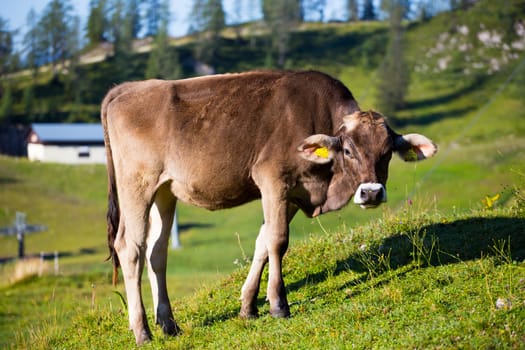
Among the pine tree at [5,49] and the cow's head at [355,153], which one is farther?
the pine tree at [5,49]

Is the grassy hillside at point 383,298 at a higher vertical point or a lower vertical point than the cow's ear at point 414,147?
lower

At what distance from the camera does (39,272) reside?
3195cm

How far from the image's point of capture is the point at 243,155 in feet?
32.3

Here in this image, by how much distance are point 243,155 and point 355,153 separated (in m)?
1.44

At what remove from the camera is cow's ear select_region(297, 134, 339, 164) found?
9.31m

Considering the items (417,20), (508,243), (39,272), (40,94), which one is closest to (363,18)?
(417,20)

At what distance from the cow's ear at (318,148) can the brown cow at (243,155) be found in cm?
1

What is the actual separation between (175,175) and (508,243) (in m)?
4.55

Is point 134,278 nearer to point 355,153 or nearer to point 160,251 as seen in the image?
point 160,251

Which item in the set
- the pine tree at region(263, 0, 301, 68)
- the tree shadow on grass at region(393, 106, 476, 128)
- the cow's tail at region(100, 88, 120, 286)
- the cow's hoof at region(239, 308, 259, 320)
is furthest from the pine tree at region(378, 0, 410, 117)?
the cow's hoof at region(239, 308, 259, 320)

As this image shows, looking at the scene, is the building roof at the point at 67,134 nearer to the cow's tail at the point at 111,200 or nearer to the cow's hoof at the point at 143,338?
the cow's tail at the point at 111,200

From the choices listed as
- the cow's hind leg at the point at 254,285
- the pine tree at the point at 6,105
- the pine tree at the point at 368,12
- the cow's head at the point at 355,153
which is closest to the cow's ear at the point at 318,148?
the cow's head at the point at 355,153

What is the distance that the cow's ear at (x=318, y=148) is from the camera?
931 centimetres

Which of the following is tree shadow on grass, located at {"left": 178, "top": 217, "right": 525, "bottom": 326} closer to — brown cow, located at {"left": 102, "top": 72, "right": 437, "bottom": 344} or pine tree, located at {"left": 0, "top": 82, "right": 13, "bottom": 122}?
brown cow, located at {"left": 102, "top": 72, "right": 437, "bottom": 344}
